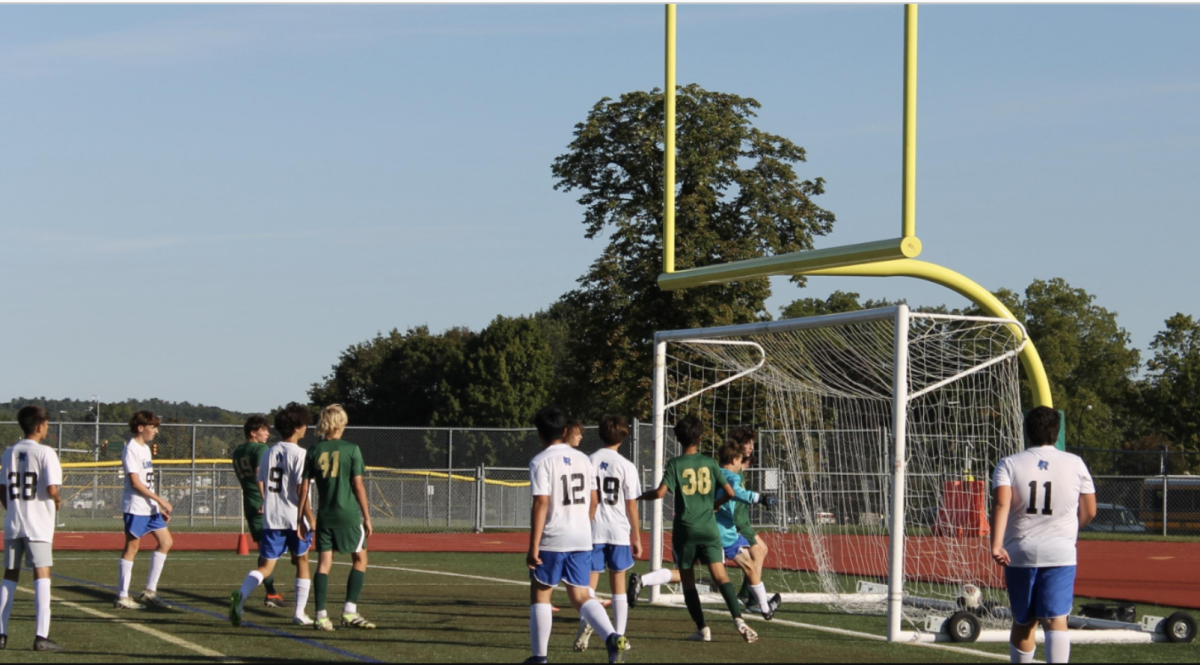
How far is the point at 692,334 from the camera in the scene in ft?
45.1

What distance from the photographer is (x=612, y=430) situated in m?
9.38

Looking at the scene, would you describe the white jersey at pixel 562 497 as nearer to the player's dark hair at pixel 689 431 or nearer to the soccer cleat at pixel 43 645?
the player's dark hair at pixel 689 431

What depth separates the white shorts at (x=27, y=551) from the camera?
8930 millimetres

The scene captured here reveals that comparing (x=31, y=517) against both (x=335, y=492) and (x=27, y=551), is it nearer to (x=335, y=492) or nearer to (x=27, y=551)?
(x=27, y=551)

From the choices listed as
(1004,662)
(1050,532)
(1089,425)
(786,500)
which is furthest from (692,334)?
(1089,425)

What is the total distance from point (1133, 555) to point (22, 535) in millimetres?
19838

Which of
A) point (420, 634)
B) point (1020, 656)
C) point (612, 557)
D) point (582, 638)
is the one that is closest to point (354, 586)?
point (420, 634)

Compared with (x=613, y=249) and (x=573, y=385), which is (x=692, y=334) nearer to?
(x=613, y=249)

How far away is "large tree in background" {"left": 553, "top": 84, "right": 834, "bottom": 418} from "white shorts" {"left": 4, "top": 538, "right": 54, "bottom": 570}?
74.4 ft

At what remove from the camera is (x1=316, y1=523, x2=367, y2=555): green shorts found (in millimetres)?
10141

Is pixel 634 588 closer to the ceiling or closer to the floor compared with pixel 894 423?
closer to the floor

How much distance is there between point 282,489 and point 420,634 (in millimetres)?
1889

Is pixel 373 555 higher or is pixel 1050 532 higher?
pixel 1050 532

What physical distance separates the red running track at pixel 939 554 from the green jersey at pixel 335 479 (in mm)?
6651
